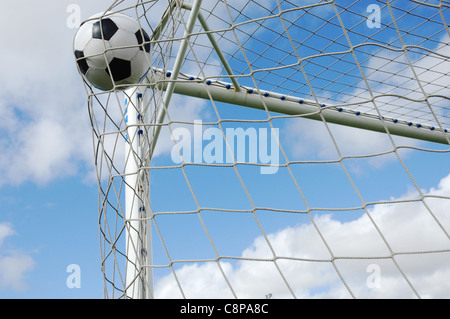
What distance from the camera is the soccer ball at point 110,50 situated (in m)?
2.31

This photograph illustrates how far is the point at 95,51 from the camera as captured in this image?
2.31m

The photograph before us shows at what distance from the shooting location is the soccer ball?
2311 mm

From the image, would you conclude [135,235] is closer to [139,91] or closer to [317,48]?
[139,91]

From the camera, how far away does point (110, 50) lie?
230cm
